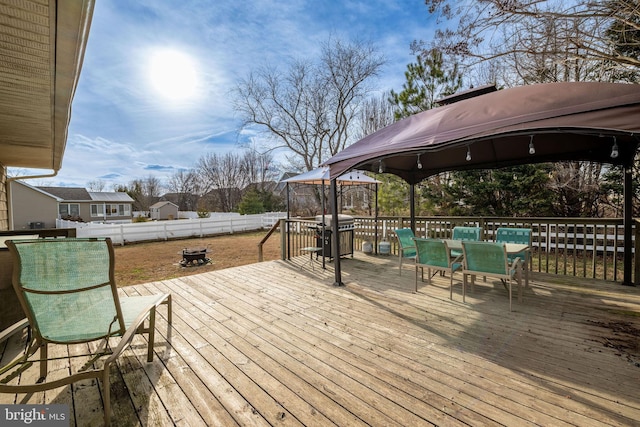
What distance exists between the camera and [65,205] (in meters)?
28.5

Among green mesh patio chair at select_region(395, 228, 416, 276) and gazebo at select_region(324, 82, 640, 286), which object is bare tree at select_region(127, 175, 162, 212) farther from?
green mesh patio chair at select_region(395, 228, 416, 276)

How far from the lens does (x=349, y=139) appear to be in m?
17.7

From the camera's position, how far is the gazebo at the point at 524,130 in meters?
2.71

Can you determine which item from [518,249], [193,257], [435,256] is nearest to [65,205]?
[193,257]

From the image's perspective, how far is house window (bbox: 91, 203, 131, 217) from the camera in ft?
97.9

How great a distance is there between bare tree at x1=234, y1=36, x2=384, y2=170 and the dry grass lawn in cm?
808

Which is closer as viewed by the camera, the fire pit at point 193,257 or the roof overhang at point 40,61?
the roof overhang at point 40,61

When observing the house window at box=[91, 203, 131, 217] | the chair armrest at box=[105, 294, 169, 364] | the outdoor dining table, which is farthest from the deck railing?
the house window at box=[91, 203, 131, 217]

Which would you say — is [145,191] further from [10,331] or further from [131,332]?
[131,332]

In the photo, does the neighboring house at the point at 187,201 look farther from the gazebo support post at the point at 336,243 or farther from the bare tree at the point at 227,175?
the gazebo support post at the point at 336,243

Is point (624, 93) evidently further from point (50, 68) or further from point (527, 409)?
point (50, 68)

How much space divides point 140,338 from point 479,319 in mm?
3774

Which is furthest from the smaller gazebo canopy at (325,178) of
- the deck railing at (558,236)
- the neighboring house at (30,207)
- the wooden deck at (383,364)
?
the neighboring house at (30,207)

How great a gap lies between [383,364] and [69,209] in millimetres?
36758
